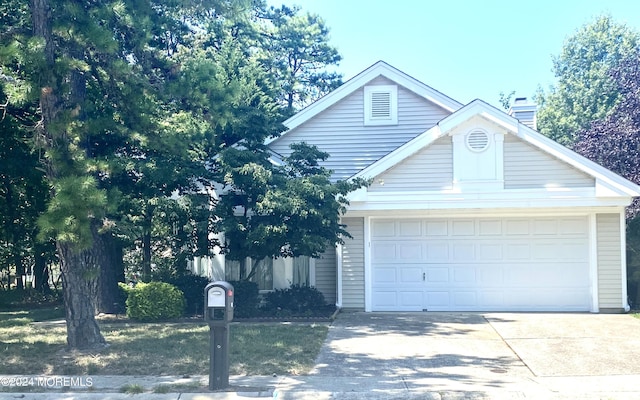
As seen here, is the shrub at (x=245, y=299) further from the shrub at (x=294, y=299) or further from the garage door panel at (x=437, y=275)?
the garage door panel at (x=437, y=275)

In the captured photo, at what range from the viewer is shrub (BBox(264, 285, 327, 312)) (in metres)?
13.4

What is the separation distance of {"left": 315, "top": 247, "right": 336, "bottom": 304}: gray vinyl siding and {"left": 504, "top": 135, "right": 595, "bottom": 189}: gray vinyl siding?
15.7 feet

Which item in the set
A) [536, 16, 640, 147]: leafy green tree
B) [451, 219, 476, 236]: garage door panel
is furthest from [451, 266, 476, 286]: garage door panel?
[536, 16, 640, 147]: leafy green tree

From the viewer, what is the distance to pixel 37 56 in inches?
317

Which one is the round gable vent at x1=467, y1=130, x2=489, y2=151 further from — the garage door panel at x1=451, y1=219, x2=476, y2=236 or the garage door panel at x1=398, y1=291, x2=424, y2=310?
the garage door panel at x1=398, y1=291, x2=424, y2=310

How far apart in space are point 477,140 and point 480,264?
9.99ft

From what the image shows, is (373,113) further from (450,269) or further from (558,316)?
(558,316)

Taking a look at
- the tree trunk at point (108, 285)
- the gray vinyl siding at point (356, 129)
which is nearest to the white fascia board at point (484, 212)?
the gray vinyl siding at point (356, 129)

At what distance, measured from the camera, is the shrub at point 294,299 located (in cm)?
1344

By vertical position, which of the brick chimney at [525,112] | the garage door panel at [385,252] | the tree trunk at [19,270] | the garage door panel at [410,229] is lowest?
the tree trunk at [19,270]

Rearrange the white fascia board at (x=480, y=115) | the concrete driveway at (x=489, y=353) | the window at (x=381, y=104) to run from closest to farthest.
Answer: the concrete driveway at (x=489, y=353) < the white fascia board at (x=480, y=115) < the window at (x=381, y=104)

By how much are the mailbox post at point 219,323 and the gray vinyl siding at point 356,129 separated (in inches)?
367

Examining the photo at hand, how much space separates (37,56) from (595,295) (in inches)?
490

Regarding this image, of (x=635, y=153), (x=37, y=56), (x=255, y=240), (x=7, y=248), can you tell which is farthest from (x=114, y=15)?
(x=635, y=153)
